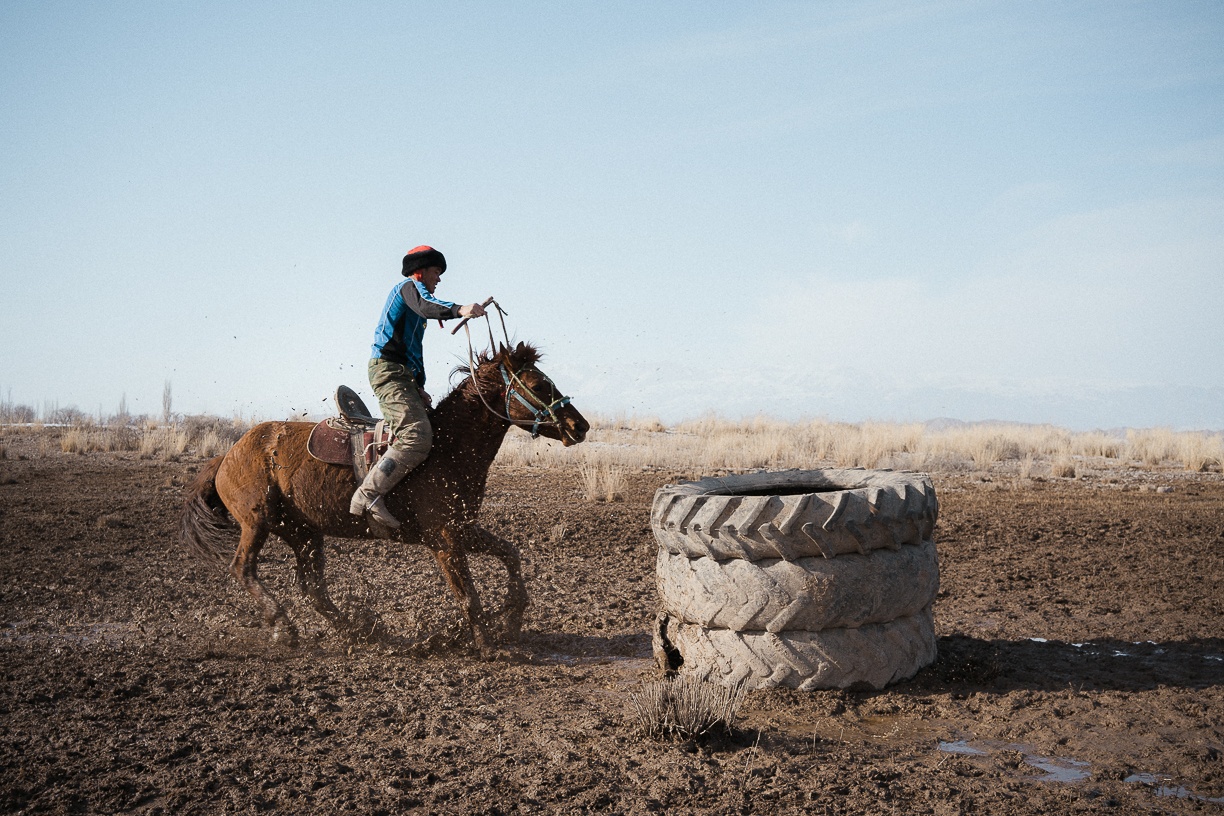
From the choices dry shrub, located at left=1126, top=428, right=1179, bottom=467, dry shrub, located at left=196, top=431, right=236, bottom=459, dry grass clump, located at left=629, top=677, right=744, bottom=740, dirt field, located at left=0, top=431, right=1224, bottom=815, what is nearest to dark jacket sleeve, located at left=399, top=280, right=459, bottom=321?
dirt field, located at left=0, top=431, right=1224, bottom=815

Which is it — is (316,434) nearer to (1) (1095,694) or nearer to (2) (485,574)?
(2) (485,574)

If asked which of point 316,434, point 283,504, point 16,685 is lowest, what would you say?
point 16,685

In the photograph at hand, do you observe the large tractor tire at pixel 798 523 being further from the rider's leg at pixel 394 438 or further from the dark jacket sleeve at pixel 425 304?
the dark jacket sleeve at pixel 425 304

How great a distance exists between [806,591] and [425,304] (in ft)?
11.0

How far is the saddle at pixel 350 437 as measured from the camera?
674 cm

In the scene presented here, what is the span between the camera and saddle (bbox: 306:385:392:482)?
6742 mm

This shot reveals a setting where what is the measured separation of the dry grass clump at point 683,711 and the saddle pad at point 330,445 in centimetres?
328

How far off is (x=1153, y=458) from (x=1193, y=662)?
17.7 meters

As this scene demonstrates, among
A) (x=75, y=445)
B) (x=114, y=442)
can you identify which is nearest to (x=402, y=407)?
(x=75, y=445)

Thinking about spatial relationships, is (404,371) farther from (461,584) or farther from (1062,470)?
(1062,470)

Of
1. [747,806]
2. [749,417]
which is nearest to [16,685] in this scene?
[747,806]

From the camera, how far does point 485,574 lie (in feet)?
30.2

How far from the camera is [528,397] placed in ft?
21.4

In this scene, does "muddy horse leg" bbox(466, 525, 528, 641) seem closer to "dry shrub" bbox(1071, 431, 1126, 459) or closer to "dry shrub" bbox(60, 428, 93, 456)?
"dry shrub" bbox(60, 428, 93, 456)
